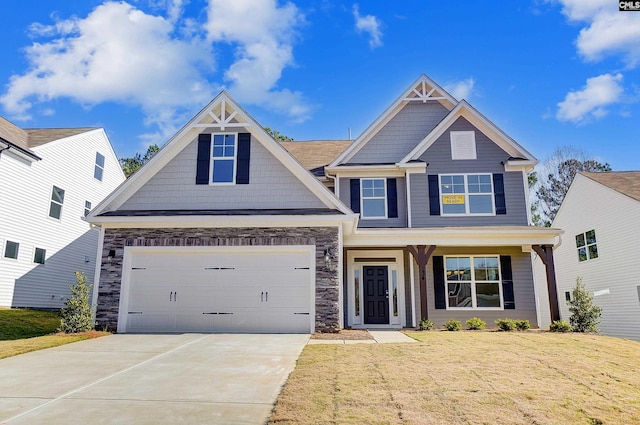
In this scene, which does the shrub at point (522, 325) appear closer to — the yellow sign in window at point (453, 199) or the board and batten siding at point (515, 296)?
the board and batten siding at point (515, 296)

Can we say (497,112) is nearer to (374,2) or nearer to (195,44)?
(374,2)

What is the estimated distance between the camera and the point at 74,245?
749 inches

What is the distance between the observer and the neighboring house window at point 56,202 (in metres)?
17.8

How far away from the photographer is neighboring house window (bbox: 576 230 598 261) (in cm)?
1773

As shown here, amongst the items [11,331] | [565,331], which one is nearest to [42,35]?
[11,331]

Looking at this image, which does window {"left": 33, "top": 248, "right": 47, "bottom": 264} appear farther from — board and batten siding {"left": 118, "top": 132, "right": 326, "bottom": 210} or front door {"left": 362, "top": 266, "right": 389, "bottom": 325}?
front door {"left": 362, "top": 266, "right": 389, "bottom": 325}

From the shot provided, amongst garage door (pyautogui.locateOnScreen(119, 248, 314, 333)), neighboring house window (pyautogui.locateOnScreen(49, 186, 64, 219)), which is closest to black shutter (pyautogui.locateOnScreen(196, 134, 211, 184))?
garage door (pyautogui.locateOnScreen(119, 248, 314, 333))

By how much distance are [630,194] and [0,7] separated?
69.6 ft

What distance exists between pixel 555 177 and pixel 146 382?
33.7m

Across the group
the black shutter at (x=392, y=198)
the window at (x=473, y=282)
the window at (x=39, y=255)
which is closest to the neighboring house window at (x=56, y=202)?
the window at (x=39, y=255)

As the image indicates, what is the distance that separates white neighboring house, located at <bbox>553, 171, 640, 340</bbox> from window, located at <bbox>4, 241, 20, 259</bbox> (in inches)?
859

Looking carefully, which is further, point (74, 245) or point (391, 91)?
point (74, 245)

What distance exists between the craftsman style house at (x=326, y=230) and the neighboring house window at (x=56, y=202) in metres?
7.56

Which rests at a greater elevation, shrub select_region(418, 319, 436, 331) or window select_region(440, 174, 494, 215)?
window select_region(440, 174, 494, 215)
